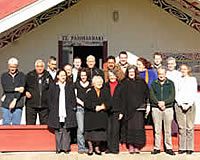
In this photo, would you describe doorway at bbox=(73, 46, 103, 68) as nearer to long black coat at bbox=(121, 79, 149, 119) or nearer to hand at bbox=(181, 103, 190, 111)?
long black coat at bbox=(121, 79, 149, 119)

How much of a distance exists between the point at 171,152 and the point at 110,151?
3.86ft

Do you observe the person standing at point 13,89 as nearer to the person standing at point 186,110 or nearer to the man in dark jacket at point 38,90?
the man in dark jacket at point 38,90

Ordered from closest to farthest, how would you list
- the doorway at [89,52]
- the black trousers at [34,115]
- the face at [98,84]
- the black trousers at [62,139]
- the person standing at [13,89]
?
the face at [98,84]
the black trousers at [62,139]
the person standing at [13,89]
the black trousers at [34,115]
the doorway at [89,52]

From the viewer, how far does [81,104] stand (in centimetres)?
1134

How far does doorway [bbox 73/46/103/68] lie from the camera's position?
1388 cm

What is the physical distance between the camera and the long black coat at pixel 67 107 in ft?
37.1

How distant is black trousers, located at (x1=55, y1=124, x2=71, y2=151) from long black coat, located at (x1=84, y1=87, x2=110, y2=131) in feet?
1.40

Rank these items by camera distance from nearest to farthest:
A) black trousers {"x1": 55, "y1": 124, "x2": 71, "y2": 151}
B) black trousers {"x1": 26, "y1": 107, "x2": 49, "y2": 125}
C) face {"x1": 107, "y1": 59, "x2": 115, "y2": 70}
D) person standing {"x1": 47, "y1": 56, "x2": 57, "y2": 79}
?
black trousers {"x1": 55, "y1": 124, "x2": 71, "y2": 151} → face {"x1": 107, "y1": 59, "x2": 115, "y2": 70} → black trousers {"x1": 26, "y1": 107, "x2": 49, "y2": 125} → person standing {"x1": 47, "y1": 56, "x2": 57, "y2": 79}

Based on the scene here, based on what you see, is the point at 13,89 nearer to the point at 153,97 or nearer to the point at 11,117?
the point at 11,117

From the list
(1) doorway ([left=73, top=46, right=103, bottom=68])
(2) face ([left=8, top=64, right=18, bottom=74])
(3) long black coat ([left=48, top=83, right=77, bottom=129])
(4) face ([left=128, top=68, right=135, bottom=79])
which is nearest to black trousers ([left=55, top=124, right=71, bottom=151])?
(3) long black coat ([left=48, top=83, right=77, bottom=129])

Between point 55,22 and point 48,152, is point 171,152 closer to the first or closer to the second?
point 48,152

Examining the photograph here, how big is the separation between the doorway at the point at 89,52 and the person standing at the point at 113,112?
2495mm

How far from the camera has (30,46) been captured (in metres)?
13.7

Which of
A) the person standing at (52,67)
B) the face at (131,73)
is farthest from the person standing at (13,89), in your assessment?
the face at (131,73)
